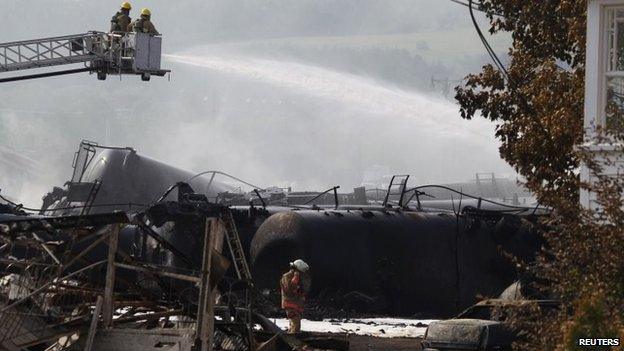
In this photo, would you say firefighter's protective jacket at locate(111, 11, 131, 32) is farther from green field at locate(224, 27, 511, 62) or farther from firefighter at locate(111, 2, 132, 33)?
green field at locate(224, 27, 511, 62)

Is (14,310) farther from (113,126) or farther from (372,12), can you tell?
(372,12)

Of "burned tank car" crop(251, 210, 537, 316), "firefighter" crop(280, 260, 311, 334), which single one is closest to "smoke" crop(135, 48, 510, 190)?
"burned tank car" crop(251, 210, 537, 316)

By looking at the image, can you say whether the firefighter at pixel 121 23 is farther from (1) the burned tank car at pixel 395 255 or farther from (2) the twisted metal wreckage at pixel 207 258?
(1) the burned tank car at pixel 395 255

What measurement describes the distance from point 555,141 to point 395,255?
947 cm

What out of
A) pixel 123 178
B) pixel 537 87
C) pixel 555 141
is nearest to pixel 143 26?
pixel 537 87

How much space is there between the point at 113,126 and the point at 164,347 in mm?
134687

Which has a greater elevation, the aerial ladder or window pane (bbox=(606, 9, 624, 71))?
the aerial ladder

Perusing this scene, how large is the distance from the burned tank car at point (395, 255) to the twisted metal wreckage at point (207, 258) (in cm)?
3

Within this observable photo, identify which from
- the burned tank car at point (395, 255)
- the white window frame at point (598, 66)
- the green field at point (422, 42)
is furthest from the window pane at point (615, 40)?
the green field at point (422, 42)

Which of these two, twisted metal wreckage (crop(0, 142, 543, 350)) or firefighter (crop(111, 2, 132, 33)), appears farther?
firefighter (crop(111, 2, 132, 33))

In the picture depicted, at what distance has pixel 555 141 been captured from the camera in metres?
23.3

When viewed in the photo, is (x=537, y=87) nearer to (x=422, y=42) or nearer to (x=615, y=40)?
(x=615, y=40)

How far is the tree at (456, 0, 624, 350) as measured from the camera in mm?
13570

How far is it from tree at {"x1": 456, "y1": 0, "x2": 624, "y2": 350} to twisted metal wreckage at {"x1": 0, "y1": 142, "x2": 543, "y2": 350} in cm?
117
